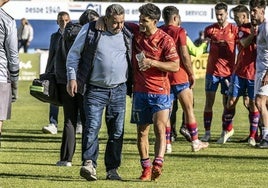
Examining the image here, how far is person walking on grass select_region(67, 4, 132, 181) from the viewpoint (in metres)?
→ 12.0

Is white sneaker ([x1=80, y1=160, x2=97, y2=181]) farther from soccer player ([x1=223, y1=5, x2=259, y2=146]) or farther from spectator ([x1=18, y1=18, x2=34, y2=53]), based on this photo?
spectator ([x1=18, y1=18, x2=34, y2=53])

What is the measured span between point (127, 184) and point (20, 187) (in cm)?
124

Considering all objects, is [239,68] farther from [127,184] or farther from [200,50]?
[127,184]

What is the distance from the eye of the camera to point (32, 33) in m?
45.4

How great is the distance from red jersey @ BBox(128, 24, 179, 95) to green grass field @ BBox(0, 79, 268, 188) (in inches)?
43.4

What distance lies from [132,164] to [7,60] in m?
3.57

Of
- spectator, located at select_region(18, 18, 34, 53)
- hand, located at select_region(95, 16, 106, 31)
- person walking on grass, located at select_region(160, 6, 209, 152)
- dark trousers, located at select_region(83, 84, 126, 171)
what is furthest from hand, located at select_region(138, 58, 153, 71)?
spectator, located at select_region(18, 18, 34, 53)

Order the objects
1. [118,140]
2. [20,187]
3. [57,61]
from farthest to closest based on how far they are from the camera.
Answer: [57,61] → [118,140] → [20,187]

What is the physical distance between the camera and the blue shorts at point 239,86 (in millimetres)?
17344

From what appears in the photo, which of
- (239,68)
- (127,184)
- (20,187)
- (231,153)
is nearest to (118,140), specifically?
(127,184)

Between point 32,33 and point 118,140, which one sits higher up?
point 118,140

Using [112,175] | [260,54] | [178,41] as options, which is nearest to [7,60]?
[112,175]

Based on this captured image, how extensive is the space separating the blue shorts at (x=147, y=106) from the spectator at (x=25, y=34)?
3188 centimetres

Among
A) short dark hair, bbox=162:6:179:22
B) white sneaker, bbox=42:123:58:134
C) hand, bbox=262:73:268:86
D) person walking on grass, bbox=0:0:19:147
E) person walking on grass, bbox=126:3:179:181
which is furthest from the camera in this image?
white sneaker, bbox=42:123:58:134
